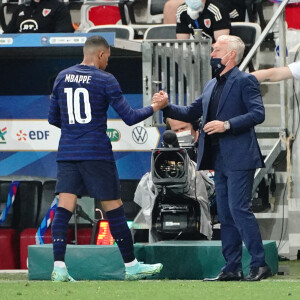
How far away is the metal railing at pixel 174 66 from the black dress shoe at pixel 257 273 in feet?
10.2

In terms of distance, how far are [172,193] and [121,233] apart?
1.16m

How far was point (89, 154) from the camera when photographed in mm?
8281

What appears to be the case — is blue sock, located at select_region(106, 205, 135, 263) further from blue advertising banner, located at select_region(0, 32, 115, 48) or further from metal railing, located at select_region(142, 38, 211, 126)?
blue advertising banner, located at select_region(0, 32, 115, 48)

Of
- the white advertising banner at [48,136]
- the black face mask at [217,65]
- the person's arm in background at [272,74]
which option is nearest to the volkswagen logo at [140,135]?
the white advertising banner at [48,136]

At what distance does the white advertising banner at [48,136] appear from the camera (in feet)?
40.8

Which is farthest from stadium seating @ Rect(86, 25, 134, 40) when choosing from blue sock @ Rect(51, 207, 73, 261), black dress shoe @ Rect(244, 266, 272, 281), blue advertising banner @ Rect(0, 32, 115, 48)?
black dress shoe @ Rect(244, 266, 272, 281)

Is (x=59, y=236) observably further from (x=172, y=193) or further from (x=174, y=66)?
(x=174, y=66)

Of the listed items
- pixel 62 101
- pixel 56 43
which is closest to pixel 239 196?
pixel 62 101

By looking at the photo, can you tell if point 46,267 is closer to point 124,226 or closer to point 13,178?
point 124,226

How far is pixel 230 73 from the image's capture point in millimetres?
8375

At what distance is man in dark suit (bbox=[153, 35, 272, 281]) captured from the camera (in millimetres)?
8156

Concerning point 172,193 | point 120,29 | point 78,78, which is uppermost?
point 120,29

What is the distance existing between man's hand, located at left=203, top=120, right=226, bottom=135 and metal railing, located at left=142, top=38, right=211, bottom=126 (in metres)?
2.86

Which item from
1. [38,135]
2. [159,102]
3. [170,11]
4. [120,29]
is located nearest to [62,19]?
[120,29]
